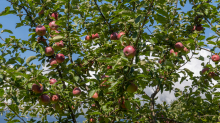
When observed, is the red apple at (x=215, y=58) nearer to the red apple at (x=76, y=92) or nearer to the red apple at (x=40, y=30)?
the red apple at (x=76, y=92)

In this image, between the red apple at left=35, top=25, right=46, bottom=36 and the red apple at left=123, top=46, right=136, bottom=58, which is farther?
the red apple at left=35, top=25, right=46, bottom=36

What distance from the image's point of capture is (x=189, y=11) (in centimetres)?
480

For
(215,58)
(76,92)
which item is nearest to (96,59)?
(76,92)

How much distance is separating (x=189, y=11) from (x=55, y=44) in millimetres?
3728

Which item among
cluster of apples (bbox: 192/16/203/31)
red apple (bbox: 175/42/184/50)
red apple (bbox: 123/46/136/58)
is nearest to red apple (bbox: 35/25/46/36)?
red apple (bbox: 123/46/136/58)

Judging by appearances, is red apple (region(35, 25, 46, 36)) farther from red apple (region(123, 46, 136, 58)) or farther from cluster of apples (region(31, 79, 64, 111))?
red apple (region(123, 46, 136, 58))

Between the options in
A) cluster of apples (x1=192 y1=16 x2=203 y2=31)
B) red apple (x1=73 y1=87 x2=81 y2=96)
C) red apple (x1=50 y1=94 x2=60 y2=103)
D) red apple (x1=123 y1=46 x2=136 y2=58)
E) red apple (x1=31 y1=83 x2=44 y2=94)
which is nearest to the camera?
red apple (x1=123 y1=46 x2=136 y2=58)

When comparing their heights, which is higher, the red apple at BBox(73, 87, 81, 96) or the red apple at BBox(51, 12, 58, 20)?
the red apple at BBox(51, 12, 58, 20)

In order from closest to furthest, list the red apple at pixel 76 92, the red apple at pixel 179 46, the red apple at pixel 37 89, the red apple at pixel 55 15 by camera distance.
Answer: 1. the red apple at pixel 37 89
2. the red apple at pixel 179 46
3. the red apple at pixel 76 92
4. the red apple at pixel 55 15

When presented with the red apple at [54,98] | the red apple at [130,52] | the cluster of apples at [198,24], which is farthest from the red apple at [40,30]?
the cluster of apples at [198,24]

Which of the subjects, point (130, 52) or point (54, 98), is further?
point (54, 98)

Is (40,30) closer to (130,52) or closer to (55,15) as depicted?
(55,15)

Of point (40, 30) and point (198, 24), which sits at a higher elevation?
point (198, 24)

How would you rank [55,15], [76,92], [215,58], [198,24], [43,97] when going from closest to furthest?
[43,97], [76,92], [55,15], [215,58], [198,24]
